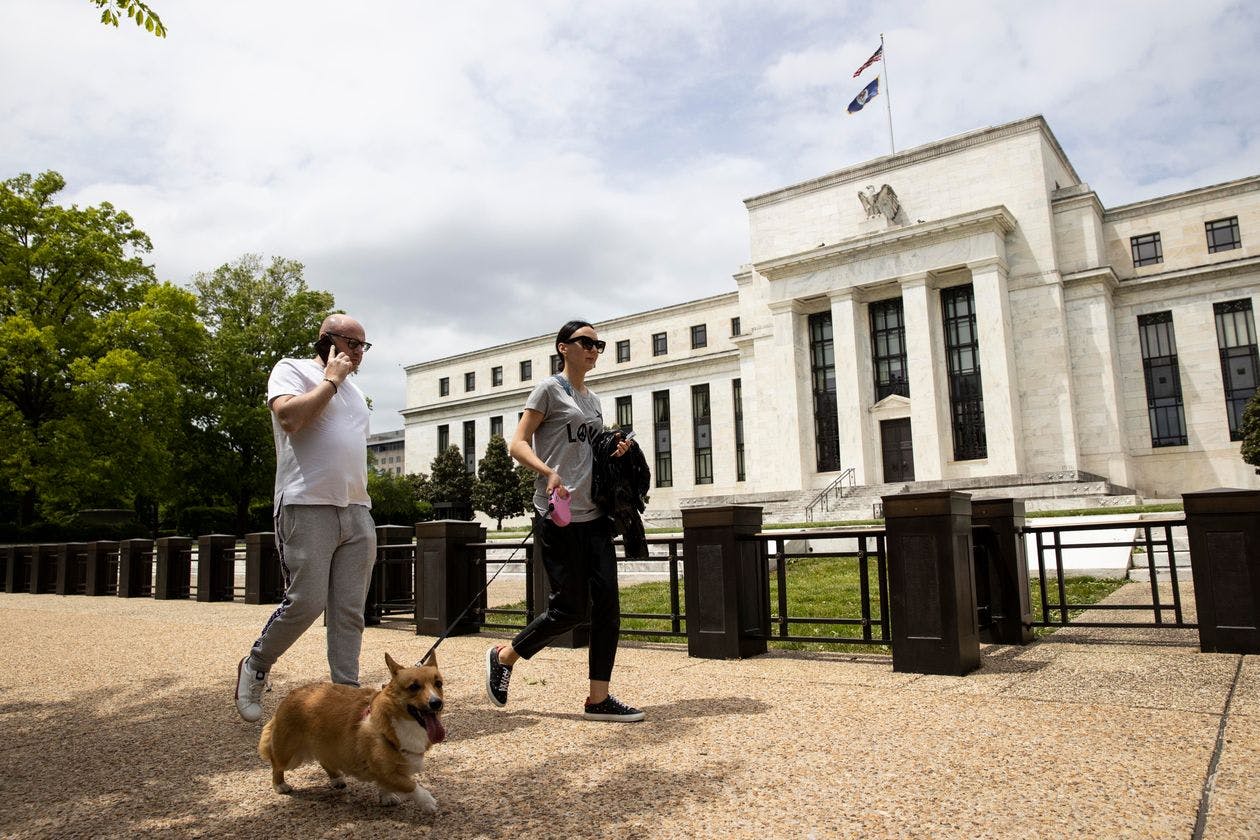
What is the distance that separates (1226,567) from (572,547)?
16.1 ft

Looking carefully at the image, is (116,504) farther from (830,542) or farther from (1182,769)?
(1182,769)

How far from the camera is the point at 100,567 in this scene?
17734mm

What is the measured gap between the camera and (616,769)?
3496 millimetres

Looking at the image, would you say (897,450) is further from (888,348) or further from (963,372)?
(888,348)

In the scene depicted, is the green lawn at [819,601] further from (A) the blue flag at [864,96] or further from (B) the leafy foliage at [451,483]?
(B) the leafy foliage at [451,483]

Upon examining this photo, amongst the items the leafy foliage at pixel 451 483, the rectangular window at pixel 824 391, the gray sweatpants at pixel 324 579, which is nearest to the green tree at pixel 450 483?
the leafy foliage at pixel 451 483

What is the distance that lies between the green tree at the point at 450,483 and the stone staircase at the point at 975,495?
20986 mm

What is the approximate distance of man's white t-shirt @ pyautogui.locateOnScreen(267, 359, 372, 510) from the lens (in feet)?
12.6

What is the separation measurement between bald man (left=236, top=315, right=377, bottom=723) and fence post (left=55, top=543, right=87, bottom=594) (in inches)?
702

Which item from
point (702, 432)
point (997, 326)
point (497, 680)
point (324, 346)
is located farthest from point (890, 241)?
point (324, 346)

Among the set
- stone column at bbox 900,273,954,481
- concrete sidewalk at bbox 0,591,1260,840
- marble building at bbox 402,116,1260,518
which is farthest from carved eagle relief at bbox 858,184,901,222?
concrete sidewalk at bbox 0,591,1260,840

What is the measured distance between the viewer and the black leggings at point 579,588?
4.36m

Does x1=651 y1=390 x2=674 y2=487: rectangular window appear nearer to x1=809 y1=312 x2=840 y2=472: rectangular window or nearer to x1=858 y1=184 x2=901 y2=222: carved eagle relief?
x1=809 y1=312 x2=840 y2=472: rectangular window

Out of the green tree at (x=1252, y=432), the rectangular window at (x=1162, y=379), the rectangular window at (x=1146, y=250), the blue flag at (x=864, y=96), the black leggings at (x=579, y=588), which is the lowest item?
the black leggings at (x=579, y=588)
